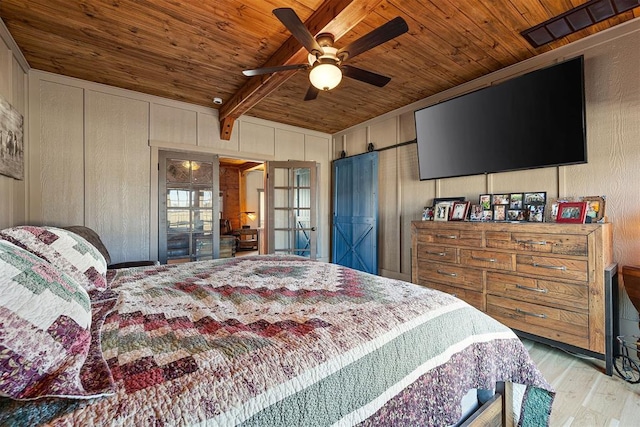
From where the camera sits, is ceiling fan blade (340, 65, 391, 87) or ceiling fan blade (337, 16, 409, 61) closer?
ceiling fan blade (337, 16, 409, 61)

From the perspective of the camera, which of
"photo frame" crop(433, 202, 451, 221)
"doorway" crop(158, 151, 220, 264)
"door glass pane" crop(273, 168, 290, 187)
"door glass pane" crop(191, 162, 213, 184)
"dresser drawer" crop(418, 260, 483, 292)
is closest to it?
"dresser drawer" crop(418, 260, 483, 292)

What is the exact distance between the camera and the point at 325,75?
196cm

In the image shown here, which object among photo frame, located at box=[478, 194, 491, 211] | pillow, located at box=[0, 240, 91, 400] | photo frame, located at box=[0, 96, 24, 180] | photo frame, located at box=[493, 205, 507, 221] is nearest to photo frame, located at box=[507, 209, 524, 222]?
photo frame, located at box=[493, 205, 507, 221]

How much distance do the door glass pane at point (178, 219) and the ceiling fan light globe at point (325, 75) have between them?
8.98 feet

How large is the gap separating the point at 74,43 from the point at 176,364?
3131 mm

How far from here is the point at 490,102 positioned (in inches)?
111

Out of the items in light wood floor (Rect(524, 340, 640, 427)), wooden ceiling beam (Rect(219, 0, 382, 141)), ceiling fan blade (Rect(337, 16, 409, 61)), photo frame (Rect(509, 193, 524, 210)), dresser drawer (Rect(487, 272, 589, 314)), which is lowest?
light wood floor (Rect(524, 340, 640, 427))

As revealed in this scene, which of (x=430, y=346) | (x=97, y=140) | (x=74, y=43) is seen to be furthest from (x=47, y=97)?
(x=430, y=346)

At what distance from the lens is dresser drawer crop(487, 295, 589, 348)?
211 cm

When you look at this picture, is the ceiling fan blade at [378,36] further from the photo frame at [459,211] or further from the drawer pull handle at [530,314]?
the drawer pull handle at [530,314]

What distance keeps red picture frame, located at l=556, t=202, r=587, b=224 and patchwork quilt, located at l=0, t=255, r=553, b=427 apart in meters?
1.56

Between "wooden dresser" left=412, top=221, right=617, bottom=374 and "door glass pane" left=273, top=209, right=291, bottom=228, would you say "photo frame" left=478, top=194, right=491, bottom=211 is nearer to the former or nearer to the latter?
"wooden dresser" left=412, top=221, right=617, bottom=374

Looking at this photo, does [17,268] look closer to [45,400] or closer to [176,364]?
[45,400]

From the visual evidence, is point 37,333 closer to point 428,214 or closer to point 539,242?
point 539,242
